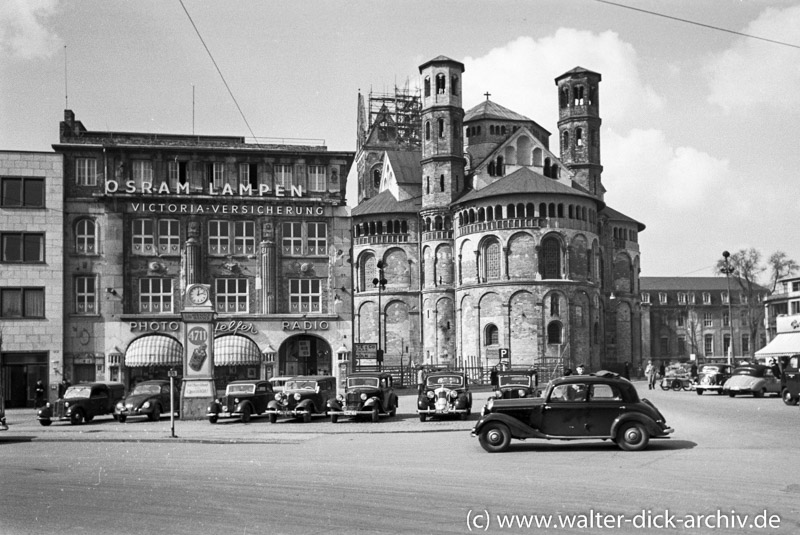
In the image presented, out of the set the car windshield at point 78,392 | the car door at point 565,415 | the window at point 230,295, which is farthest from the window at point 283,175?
the car door at point 565,415

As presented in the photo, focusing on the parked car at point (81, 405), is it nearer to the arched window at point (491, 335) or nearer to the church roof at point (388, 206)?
the arched window at point (491, 335)

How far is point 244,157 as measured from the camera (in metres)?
51.6

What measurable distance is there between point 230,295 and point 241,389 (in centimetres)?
1911

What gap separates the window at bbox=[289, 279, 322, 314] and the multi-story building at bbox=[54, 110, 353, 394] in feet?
0.18

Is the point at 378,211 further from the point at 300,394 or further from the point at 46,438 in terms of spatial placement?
the point at 46,438

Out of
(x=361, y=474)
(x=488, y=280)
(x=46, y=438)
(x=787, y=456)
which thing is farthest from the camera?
(x=488, y=280)

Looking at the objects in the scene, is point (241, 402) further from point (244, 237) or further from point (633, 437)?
point (244, 237)

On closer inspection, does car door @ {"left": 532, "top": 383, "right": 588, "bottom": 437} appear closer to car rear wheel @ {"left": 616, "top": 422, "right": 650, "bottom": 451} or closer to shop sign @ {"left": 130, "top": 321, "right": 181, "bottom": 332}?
car rear wheel @ {"left": 616, "top": 422, "right": 650, "bottom": 451}

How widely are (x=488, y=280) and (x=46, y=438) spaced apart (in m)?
50.2

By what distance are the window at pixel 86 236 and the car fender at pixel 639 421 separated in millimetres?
36641

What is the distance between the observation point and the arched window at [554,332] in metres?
71.6

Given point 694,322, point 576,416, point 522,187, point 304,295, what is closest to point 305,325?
point 304,295

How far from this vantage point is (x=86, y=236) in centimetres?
4928

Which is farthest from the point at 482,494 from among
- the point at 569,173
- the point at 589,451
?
the point at 569,173
